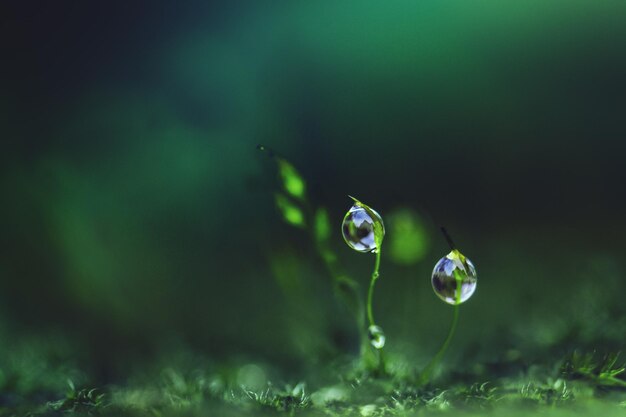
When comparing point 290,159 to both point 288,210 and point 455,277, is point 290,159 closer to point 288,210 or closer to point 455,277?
point 288,210

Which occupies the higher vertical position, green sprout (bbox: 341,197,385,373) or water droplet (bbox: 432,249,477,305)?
green sprout (bbox: 341,197,385,373)

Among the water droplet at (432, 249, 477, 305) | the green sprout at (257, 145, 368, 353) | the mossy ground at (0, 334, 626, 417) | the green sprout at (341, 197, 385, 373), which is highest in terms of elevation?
the green sprout at (257, 145, 368, 353)

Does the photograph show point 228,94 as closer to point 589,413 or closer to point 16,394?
point 16,394

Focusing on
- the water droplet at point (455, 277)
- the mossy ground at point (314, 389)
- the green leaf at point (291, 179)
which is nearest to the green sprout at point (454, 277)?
the water droplet at point (455, 277)

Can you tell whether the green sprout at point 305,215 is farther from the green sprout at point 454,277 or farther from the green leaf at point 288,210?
the green sprout at point 454,277

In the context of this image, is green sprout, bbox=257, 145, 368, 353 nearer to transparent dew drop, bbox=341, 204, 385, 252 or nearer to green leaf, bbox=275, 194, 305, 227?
green leaf, bbox=275, 194, 305, 227

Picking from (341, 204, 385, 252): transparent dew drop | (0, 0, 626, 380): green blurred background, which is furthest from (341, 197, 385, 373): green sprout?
(0, 0, 626, 380): green blurred background
